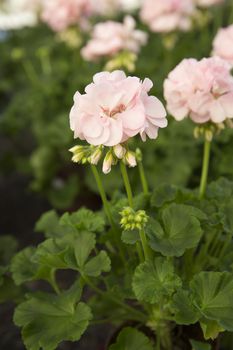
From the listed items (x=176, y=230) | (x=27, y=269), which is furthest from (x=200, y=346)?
(x=27, y=269)

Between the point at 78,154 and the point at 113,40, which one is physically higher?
the point at 113,40

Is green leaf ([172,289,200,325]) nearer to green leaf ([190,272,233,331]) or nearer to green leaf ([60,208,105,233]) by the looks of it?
green leaf ([190,272,233,331])

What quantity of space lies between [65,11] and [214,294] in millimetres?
1851

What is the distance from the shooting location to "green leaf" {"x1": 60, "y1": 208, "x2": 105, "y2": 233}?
1393 mm

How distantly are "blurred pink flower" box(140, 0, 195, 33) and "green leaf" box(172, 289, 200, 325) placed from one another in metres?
1.64

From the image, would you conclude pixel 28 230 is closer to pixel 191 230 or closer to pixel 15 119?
pixel 15 119

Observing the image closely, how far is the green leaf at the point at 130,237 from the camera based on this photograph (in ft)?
4.12

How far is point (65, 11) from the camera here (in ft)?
8.64

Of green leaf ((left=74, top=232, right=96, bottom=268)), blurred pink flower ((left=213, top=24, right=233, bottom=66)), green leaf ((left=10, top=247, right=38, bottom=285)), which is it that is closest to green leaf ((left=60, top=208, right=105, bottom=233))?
green leaf ((left=74, top=232, right=96, bottom=268))

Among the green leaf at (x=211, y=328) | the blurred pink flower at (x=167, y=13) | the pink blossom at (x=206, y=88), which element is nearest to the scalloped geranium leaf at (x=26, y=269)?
the green leaf at (x=211, y=328)

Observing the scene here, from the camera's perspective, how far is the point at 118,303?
56.8 inches

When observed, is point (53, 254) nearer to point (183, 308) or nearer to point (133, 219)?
point (133, 219)

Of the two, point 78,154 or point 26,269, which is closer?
point 78,154

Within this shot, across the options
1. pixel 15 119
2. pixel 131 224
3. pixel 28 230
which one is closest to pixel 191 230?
pixel 131 224
